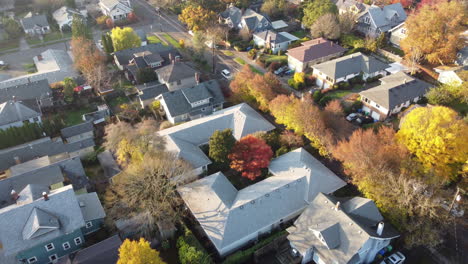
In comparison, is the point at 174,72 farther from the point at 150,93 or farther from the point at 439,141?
the point at 439,141

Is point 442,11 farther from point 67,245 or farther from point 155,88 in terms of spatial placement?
point 67,245

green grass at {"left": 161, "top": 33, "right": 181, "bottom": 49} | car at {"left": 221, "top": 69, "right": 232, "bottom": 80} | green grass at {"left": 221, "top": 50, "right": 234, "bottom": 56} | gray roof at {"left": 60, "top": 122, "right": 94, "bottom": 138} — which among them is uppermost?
green grass at {"left": 161, "top": 33, "right": 181, "bottom": 49}

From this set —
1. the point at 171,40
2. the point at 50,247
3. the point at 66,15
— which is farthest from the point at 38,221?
the point at 66,15

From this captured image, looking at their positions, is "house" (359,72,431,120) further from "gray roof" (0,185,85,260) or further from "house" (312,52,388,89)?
"gray roof" (0,185,85,260)

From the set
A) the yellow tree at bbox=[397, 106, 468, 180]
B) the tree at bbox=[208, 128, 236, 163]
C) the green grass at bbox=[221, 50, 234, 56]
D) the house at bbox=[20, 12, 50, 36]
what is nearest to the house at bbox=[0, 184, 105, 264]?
the tree at bbox=[208, 128, 236, 163]

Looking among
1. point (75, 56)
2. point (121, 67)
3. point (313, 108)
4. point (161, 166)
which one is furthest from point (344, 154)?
point (75, 56)

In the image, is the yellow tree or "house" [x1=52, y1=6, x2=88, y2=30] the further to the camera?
"house" [x1=52, y1=6, x2=88, y2=30]

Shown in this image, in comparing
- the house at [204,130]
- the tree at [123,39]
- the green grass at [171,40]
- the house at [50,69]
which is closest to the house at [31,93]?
the house at [50,69]
